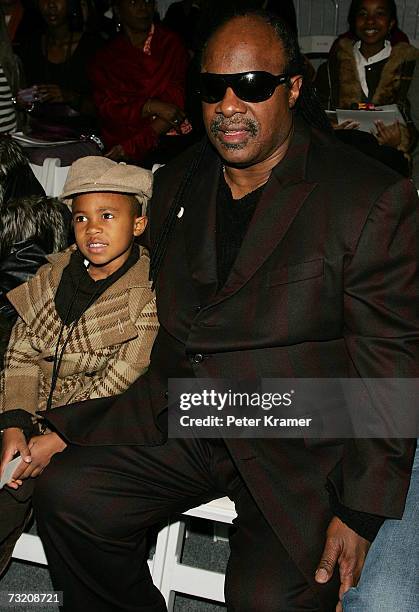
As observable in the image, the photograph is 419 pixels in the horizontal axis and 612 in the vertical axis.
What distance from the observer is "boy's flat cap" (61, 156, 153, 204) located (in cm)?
253

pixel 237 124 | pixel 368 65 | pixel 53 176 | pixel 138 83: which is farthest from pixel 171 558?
pixel 368 65

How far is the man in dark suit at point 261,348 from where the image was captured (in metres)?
2.11

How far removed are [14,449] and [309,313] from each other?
36.9 inches

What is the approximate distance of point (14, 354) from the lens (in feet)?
8.71

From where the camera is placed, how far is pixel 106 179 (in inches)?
99.7

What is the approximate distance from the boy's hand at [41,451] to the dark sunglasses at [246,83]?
1064mm

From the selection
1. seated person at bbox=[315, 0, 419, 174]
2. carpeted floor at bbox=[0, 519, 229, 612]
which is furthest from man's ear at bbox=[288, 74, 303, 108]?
seated person at bbox=[315, 0, 419, 174]

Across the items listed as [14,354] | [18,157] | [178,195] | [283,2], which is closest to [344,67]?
[283,2]

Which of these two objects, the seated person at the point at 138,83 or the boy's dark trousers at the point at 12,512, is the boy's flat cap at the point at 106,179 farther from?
the seated person at the point at 138,83

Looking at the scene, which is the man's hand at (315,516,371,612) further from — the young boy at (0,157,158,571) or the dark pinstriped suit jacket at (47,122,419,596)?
the young boy at (0,157,158,571)

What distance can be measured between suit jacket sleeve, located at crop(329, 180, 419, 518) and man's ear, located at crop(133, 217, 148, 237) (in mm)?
764

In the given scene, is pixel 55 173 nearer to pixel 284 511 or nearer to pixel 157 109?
pixel 157 109

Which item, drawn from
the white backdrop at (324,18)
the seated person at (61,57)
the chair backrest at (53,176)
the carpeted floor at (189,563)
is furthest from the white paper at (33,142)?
the white backdrop at (324,18)

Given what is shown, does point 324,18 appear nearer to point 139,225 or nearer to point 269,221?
point 139,225
